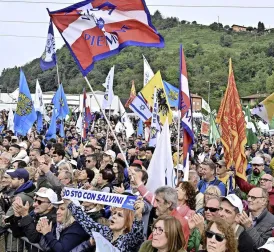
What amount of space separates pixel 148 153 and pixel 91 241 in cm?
701

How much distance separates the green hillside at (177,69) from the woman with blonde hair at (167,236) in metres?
89.5

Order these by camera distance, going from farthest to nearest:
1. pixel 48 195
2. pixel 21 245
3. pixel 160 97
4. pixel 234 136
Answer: pixel 160 97, pixel 234 136, pixel 21 245, pixel 48 195

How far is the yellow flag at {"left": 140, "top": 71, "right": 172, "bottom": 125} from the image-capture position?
41.4 feet

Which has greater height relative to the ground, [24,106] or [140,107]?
[140,107]

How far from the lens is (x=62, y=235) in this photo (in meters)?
5.51

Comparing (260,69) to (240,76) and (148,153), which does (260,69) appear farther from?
(148,153)

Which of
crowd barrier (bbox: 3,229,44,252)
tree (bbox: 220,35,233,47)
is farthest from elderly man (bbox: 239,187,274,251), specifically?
tree (bbox: 220,35,233,47)

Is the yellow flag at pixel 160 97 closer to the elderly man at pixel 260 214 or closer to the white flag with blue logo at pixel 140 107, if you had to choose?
the white flag with blue logo at pixel 140 107

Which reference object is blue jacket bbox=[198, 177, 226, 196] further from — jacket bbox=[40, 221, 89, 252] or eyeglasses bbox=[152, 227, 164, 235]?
eyeglasses bbox=[152, 227, 164, 235]

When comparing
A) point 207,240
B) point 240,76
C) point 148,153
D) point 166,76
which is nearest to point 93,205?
point 207,240

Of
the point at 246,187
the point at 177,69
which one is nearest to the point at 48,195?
the point at 246,187

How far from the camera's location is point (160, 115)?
12617 mm

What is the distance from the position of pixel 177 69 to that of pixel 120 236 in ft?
348

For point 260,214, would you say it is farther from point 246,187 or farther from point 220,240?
point 246,187
